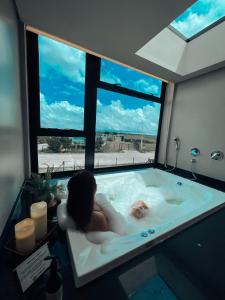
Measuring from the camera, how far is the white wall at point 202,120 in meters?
1.89

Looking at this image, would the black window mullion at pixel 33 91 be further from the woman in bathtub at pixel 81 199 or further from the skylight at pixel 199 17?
the skylight at pixel 199 17

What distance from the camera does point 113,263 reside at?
726 millimetres

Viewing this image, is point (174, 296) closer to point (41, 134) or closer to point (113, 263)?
point (113, 263)

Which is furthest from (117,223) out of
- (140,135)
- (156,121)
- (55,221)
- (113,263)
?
(156,121)

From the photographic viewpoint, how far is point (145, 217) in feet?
4.89

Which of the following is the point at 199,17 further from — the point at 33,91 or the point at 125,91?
the point at 33,91

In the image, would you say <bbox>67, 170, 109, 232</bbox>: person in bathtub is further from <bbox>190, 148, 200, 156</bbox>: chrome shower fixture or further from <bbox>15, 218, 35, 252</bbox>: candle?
<bbox>190, 148, 200, 156</bbox>: chrome shower fixture

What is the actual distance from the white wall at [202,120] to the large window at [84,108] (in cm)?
45

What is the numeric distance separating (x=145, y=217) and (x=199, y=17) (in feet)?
8.18

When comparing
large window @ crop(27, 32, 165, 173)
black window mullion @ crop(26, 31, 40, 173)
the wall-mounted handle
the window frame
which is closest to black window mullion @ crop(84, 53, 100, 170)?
large window @ crop(27, 32, 165, 173)

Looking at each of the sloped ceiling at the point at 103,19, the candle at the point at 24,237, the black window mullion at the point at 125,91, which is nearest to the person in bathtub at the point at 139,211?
the candle at the point at 24,237

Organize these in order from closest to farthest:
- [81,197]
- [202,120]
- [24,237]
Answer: [24,237] < [81,197] < [202,120]

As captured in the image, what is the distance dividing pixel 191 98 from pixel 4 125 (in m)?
2.55

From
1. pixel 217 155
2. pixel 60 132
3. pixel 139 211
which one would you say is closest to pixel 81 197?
pixel 139 211
